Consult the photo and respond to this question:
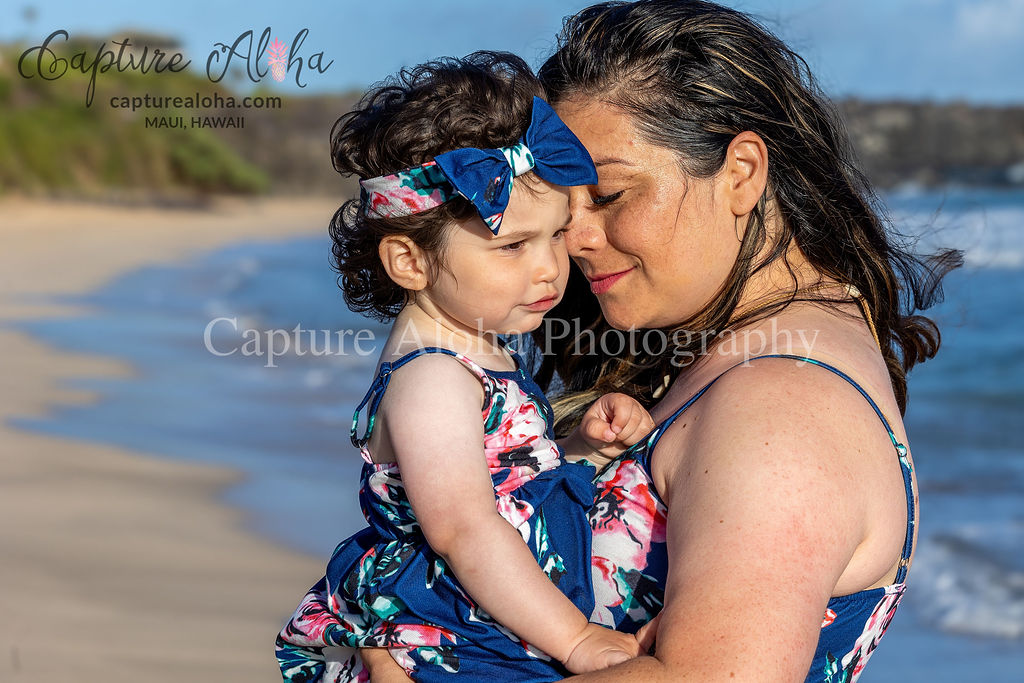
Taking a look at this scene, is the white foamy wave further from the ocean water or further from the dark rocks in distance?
the dark rocks in distance

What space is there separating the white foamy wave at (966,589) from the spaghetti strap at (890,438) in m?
3.05

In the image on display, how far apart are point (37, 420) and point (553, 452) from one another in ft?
19.7

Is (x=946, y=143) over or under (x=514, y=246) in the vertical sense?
over

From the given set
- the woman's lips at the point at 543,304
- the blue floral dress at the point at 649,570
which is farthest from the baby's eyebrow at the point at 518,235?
the blue floral dress at the point at 649,570

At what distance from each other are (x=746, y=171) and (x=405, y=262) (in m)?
0.74

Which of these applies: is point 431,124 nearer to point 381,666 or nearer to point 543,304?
point 543,304

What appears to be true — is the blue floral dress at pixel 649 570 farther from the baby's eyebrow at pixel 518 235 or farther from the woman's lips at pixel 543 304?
the baby's eyebrow at pixel 518 235

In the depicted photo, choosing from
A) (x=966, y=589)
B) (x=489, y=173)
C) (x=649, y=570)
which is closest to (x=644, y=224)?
(x=489, y=173)

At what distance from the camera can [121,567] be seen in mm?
4926

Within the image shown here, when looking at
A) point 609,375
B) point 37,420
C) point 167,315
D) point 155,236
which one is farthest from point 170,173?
point 609,375

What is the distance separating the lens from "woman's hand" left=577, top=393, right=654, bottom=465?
2211 mm

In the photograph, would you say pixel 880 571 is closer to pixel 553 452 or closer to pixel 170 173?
pixel 553 452

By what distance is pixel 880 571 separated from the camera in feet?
6.01

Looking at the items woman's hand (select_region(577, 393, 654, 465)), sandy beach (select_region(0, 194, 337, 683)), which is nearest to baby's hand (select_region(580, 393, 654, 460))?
woman's hand (select_region(577, 393, 654, 465))
